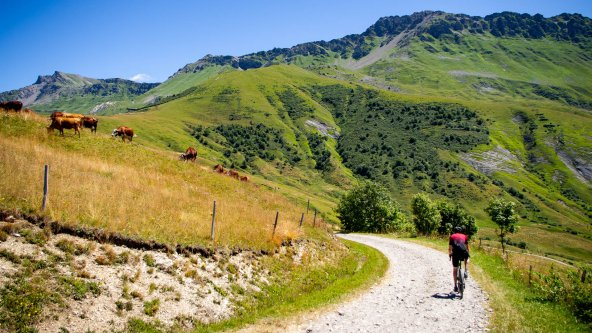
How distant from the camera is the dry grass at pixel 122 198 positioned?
15.4m

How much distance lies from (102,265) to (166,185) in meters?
12.4

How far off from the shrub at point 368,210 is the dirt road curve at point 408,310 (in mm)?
54171

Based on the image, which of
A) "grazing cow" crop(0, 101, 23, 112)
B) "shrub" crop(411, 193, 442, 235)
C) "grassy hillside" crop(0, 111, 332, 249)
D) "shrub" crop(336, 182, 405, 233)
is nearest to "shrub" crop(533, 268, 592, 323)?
"grassy hillside" crop(0, 111, 332, 249)

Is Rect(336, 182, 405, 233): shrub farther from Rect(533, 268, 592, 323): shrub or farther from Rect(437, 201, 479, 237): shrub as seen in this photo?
Rect(533, 268, 592, 323): shrub

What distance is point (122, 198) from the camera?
60.0 feet

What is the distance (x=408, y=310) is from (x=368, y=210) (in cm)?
6208

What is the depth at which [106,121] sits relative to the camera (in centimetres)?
18700

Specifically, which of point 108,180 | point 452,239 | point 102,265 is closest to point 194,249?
point 102,265

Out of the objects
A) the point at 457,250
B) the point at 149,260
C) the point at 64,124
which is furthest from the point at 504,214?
the point at 64,124

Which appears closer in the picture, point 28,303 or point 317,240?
point 28,303

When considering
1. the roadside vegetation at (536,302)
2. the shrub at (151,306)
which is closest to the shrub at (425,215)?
the roadside vegetation at (536,302)

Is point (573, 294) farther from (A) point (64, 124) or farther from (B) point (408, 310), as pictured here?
(A) point (64, 124)

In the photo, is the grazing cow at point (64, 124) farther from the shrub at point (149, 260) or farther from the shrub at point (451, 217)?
the shrub at point (451, 217)

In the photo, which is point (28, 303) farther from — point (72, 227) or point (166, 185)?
point (166, 185)
